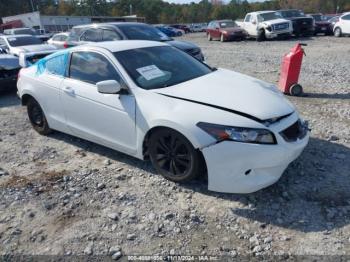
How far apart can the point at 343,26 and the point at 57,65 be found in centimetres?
2127

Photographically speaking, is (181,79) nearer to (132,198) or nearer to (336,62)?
(132,198)

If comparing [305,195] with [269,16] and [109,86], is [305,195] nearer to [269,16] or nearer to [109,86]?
[109,86]

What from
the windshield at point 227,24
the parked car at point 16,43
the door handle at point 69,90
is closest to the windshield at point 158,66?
the door handle at point 69,90

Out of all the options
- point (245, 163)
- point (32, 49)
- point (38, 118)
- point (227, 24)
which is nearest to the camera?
point (245, 163)

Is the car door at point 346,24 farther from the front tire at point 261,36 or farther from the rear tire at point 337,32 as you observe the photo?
the front tire at point 261,36

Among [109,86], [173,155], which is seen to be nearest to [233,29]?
[109,86]

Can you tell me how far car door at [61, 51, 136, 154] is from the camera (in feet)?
13.5

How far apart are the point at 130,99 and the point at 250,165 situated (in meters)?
1.62

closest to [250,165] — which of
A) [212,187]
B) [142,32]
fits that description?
[212,187]

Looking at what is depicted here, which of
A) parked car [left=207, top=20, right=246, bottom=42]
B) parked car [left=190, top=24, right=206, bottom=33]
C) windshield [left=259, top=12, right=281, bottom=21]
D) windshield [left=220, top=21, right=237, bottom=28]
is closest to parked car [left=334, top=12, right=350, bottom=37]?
windshield [left=259, top=12, right=281, bottom=21]

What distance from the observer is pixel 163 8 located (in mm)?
91500

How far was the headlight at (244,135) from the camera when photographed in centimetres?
335

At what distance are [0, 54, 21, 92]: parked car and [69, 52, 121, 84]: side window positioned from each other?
4.89 meters

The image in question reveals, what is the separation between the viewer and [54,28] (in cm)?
4838
